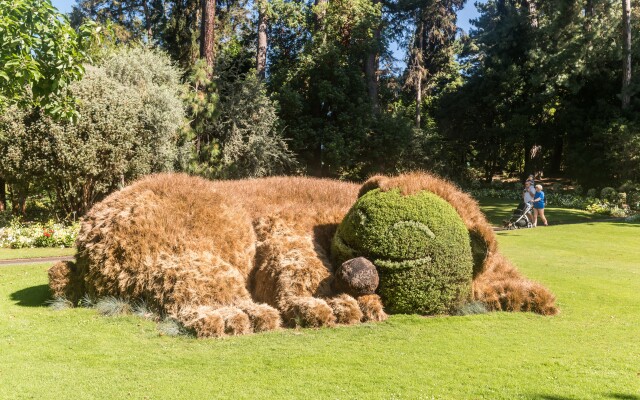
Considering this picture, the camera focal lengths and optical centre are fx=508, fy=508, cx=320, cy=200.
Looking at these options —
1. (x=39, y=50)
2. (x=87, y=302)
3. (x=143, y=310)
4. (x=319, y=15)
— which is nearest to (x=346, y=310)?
(x=143, y=310)

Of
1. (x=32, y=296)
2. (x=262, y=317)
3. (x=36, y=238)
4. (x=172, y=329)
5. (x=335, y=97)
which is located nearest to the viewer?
(x=172, y=329)

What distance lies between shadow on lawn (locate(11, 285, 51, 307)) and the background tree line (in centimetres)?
584

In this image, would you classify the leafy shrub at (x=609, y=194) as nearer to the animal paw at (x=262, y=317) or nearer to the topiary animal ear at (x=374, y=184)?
the topiary animal ear at (x=374, y=184)

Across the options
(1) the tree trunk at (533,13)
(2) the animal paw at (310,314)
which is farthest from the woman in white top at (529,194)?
(1) the tree trunk at (533,13)

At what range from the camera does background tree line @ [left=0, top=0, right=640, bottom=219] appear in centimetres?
1827

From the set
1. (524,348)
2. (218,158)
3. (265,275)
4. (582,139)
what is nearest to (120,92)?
(218,158)

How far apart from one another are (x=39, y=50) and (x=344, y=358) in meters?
8.10

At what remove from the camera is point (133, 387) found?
4871mm

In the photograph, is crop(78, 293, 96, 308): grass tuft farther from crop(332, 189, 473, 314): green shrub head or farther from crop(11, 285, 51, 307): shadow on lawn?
crop(332, 189, 473, 314): green shrub head

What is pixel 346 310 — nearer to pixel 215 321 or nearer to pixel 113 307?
pixel 215 321

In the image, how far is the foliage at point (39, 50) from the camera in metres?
8.50

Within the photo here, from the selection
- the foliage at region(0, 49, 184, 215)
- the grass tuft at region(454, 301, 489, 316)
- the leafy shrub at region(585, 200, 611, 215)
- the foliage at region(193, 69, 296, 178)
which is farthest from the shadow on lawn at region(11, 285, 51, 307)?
the leafy shrub at region(585, 200, 611, 215)

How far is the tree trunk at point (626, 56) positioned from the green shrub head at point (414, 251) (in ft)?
90.9

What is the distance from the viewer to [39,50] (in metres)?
9.46
